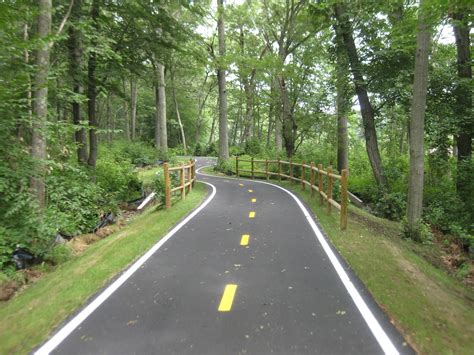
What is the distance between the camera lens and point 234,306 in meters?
4.89

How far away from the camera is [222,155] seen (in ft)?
87.0

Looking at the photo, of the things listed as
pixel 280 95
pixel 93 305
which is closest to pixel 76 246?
pixel 93 305

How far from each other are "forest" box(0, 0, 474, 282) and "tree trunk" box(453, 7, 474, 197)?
45 millimetres

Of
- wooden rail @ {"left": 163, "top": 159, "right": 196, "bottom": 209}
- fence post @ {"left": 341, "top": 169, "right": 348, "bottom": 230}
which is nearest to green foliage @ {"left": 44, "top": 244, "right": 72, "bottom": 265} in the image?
wooden rail @ {"left": 163, "top": 159, "right": 196, "bottom": 209}

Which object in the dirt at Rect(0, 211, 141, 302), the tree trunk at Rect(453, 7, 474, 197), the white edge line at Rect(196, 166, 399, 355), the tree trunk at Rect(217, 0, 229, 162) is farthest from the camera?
the tree trunk at Rect(217, 0, 229, 162)

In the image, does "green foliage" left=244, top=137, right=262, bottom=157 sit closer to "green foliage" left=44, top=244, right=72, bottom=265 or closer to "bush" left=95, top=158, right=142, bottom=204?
"bush" left=95, top=158, right=142, bottom=204

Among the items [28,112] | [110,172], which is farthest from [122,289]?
[110,172]

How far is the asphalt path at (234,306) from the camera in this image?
397 centimetres

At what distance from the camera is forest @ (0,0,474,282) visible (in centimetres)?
852

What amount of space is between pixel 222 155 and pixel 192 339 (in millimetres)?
22702

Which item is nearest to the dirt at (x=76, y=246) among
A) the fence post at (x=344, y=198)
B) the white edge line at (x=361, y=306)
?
the white edge line at (x=361, y=306)

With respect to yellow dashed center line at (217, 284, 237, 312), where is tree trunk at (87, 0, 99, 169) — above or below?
above

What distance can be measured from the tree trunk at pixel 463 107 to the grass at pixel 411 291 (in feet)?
17.5

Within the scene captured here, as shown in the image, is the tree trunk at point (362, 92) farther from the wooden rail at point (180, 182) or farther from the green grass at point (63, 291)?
the green grass at point (63, 291)
